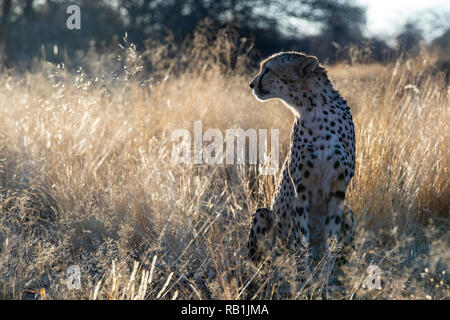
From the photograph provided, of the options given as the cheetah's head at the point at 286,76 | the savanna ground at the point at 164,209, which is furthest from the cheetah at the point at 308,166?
the savanna ground at the point at 164,209

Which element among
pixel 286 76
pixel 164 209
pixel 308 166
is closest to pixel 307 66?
pixel 286 76

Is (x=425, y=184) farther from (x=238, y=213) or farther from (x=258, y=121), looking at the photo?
(x=258, y=121)

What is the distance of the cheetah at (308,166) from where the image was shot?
2326 millimetres

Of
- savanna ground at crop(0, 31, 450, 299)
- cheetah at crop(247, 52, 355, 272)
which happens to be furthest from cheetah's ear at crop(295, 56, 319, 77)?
savanna ground at crop(0, 31, 450, 299)

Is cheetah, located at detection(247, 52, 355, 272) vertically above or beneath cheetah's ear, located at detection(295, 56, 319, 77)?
beneath

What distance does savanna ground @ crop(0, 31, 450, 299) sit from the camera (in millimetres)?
2332

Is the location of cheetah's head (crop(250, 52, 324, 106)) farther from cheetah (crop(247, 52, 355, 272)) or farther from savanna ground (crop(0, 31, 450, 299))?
savanna ground (crop(0, 31, 450, 299))

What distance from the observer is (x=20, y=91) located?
209 inches

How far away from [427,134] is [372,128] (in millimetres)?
346

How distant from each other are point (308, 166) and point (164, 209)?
873mm

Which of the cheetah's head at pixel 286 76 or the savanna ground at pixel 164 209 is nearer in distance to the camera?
the savanna ground at pixel 164 209

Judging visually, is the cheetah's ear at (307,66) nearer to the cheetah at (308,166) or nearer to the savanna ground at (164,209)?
the cheetah at (308,166)

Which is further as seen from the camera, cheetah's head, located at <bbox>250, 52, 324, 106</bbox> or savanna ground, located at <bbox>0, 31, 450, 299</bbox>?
cheetah's head, located at <bbox>250, 52, 324, 106</bbox>
